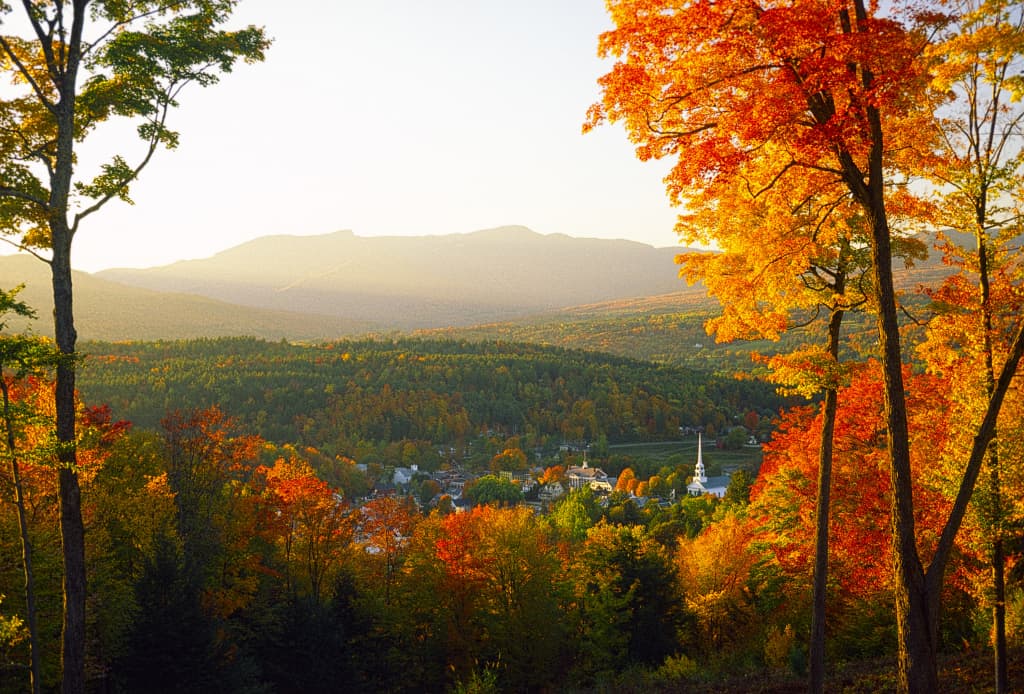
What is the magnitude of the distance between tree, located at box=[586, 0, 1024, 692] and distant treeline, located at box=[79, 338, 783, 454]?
90.3 metres

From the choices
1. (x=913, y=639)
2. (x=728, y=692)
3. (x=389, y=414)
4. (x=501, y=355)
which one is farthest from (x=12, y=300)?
(x=501, y=355)

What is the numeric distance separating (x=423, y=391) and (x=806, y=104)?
118 m

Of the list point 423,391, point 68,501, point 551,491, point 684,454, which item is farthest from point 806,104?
point 423,391

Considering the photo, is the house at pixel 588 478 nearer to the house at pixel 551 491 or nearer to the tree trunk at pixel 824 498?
the house at pixel 551 491

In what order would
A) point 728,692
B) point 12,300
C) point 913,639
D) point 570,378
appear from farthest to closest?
1. point 570,378
2. point 728,692
3. point 12,300
4. point 913,639

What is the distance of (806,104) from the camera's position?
25.9 feet

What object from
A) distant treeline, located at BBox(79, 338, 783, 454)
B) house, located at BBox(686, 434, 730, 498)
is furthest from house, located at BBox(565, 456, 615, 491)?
distant treeline, located at BBox(79, 338, 783, 454)

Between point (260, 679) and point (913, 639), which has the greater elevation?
point (913, 639)

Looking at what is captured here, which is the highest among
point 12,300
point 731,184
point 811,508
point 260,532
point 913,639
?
point 731,184

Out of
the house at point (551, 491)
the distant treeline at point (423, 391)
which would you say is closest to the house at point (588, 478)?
the house at point (551, 491)

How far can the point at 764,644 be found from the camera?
22.3 metres

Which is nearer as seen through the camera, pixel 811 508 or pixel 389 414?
pixel 811 508

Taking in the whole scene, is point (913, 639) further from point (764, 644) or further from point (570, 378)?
point (570, 378)

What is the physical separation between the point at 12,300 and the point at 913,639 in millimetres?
11804
